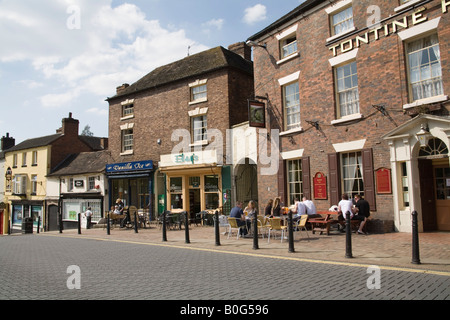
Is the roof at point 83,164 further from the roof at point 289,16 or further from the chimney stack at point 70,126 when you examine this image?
the roof at point 289,16

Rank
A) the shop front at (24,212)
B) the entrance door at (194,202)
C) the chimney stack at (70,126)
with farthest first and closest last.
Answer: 1. the chimney stack at (70,126)
2. the shop front at (24,212)
3. the entrance door at (194,202)

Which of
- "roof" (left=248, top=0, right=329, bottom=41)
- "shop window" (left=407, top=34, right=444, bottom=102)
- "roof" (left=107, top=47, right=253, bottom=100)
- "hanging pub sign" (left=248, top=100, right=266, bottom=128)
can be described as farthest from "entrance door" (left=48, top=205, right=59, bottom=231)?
"shop window" (left=407, top=34, right=444, bottom=102)

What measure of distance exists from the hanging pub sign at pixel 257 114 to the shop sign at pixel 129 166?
8760 mm

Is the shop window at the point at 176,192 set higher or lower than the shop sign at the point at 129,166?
lower

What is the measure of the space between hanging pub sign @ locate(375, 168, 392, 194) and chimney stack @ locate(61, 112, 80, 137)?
29.4 metres

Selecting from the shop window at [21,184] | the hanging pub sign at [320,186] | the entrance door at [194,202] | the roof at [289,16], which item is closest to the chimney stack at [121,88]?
the entrance door at [194,202]

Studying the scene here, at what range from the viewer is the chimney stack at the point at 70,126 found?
33375 millimetres

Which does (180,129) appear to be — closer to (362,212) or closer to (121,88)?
(121,88)

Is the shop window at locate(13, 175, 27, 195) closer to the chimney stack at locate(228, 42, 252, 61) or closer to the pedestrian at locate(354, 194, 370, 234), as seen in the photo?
the chimney stack at locate(228, 42, 252, 61)

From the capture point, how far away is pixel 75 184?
27.8m

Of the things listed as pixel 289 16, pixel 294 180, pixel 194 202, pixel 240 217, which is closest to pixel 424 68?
pixel 289 16

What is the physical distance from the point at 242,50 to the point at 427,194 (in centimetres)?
1487

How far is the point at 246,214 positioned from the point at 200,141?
7.66 m

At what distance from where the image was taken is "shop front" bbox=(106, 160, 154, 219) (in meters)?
22.6
